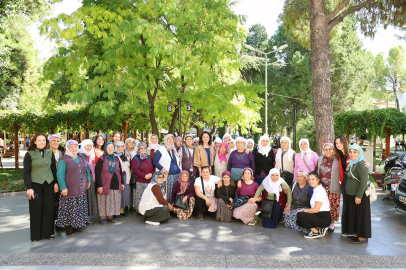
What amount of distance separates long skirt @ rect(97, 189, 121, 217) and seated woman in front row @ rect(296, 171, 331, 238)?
3.86m

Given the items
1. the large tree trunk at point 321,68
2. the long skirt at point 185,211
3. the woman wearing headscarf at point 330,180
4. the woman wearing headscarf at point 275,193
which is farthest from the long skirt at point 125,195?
the large tree trunk at point 321,68

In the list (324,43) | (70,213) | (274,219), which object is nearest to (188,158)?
(274,219)

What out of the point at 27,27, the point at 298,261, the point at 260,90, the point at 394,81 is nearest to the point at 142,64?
the point at 260,90

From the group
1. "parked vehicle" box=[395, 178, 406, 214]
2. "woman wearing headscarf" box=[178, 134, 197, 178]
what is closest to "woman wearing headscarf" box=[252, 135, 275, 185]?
"woman wearing headscarf" box=[178, 134, 197, 178]

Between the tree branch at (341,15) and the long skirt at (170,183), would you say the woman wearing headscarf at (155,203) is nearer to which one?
the long skirt at (170,183)

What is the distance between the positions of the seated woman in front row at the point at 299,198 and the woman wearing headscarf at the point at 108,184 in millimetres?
3681

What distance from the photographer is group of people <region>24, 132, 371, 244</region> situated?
594 centimetres

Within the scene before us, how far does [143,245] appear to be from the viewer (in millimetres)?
5672

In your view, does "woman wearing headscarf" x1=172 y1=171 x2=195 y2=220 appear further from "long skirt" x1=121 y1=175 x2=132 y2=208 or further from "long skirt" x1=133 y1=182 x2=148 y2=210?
"long skirt" x1=121 y1=175 x2=132 y2=208

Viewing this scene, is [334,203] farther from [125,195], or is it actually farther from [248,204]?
[125,195]

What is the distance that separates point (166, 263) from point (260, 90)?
6234 mm

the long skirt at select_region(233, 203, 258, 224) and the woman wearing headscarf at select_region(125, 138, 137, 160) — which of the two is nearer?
A: the long skirt at select_region(233, 203, 258, 224)

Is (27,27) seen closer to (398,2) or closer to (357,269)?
(398,2)

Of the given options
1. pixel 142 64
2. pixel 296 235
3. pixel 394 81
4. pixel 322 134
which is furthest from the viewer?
pixel 394 81
